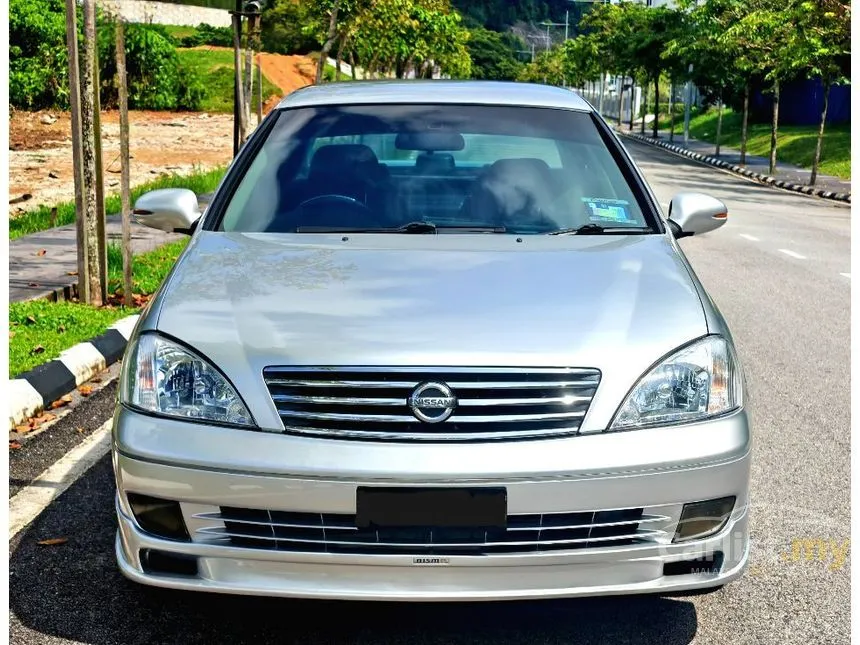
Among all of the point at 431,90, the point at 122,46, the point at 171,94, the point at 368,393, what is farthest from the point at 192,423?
the point at 171,94

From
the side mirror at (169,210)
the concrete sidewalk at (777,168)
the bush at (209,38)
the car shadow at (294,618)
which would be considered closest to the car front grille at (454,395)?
the car shadow at (294,618)

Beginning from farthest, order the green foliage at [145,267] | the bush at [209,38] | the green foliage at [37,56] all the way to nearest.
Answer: the bush at [209,38] < the green foliage at [37,56] < the green foliage at [145,267]

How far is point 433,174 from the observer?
452 cm

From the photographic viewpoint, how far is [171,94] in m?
54.0

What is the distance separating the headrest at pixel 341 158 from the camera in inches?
175

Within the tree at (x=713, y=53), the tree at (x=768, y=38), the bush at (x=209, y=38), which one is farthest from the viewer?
the bush at (x=209, y=38)

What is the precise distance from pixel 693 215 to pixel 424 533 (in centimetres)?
209

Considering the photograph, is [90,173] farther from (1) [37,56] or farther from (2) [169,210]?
(1) [37,56]

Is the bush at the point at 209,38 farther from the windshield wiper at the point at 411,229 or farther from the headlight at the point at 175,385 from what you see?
the headlight at the point at 175,385

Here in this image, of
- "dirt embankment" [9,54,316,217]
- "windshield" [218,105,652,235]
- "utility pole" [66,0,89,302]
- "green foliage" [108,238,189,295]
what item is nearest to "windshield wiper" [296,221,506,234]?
"windshield" [218,105,652,235]

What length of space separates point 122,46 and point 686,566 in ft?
21.1

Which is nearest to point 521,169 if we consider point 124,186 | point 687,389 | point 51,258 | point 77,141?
point 687,389

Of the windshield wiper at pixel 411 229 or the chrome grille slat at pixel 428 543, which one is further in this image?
the windshield wiper at pixel 411 229

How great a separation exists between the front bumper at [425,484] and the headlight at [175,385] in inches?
2.2
